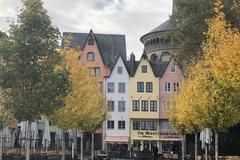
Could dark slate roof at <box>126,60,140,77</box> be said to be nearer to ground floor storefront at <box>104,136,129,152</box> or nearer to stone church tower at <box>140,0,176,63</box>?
ground floor storefront at <box>104,136,129,152</box>

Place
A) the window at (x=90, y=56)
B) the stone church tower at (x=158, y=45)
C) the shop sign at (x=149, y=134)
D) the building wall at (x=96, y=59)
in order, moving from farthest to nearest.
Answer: the stone church tower at (x=158, y=45), the window at (x=90, y=56), the building wall at (x=96, y=59), the shop sign at (x=149, y=134)

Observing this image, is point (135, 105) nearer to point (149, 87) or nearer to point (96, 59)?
point (149, 87)

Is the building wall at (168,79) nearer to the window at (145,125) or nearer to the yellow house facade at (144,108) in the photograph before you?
the yellow house facade at (144,108)

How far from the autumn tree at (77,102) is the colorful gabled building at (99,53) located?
106 ft

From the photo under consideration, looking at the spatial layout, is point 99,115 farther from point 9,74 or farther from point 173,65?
point 173,65

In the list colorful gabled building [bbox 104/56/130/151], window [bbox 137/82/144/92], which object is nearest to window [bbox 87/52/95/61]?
colorful gabled building [bbox 104/56/130/151]

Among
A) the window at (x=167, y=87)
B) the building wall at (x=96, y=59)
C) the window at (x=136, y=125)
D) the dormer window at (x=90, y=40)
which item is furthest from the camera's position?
the dormer window at (x=90, y=40)

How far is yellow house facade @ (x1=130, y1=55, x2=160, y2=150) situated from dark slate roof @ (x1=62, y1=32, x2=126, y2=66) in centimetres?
693

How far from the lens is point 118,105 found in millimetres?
81375

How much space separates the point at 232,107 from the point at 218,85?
4.60ft

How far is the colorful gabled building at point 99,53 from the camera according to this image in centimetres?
8206

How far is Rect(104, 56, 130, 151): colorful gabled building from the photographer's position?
80.6m

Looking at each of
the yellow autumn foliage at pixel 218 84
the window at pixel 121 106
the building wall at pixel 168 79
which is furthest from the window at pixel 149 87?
the yellow autumn foliage at pixel 218 84

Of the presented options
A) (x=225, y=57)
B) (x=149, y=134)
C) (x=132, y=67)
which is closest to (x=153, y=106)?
(x=149, y=134)
